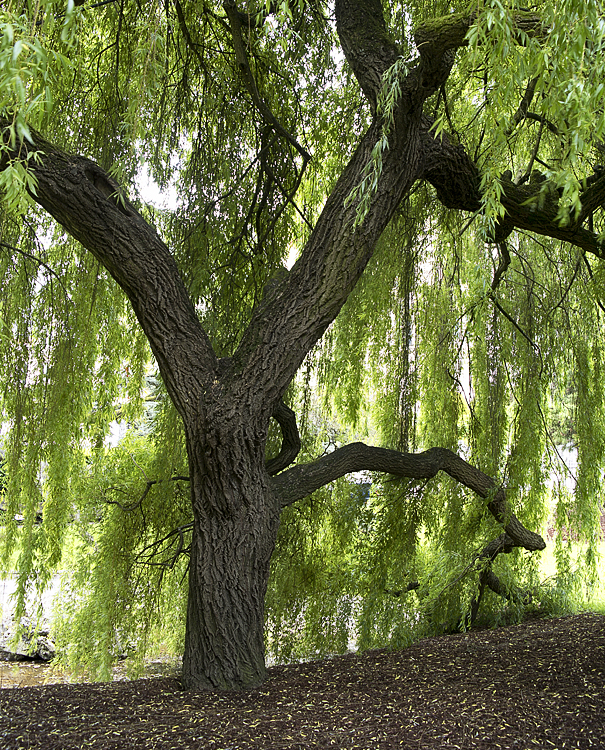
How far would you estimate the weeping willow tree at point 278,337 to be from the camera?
2.71 meters

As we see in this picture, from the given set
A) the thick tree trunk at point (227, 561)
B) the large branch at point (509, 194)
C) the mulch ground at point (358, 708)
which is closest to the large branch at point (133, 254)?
the thick tree trunk at point (227, 561)

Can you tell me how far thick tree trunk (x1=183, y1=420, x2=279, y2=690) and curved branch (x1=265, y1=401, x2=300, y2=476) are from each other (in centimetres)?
51

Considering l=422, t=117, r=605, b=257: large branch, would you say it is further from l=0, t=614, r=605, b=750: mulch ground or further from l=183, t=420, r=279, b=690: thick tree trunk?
l=0, t=614, r=605, b=750: mulch ground

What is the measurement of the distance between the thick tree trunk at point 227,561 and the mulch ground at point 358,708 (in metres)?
0.11

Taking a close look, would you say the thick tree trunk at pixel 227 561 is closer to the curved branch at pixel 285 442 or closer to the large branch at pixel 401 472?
the large branch at pixel 401 472

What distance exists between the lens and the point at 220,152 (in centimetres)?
351

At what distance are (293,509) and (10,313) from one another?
1.76 m

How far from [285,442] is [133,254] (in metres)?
1.20

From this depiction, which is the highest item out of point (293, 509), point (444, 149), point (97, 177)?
point (444, 149)

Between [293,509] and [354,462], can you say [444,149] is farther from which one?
[293,509]

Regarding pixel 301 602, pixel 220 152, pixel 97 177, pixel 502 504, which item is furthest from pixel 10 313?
pixel 502 504

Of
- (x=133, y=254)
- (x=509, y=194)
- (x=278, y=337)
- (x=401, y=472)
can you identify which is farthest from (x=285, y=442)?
(x=509, y=194)

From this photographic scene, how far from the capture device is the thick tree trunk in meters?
2.60

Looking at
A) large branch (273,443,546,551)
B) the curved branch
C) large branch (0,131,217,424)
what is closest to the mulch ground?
large branch (273,443,546,551)
